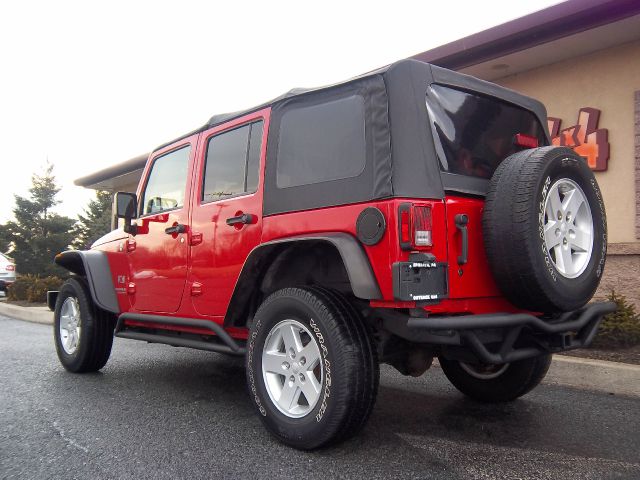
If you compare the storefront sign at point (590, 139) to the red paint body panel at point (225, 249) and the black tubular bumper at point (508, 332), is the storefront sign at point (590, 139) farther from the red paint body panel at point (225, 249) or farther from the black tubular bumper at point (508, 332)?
the red paint body panel at point (225, 249)

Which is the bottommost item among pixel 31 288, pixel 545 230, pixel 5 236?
pixel 31 288

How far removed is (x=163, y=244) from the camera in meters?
4.23

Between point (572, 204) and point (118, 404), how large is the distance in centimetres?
327

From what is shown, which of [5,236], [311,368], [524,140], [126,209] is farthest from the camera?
[5,236]

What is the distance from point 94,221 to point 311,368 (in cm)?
4008

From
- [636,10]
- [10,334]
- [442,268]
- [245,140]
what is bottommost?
[10,334]

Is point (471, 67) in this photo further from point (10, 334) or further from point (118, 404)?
point (10, 334)

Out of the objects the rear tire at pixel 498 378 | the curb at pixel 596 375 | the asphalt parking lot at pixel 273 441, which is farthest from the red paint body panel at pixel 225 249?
the curb at pixel 596 375

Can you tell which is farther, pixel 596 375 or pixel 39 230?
pixel 39 230

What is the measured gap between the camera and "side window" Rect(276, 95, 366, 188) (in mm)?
2955

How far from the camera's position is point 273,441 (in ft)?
9.93

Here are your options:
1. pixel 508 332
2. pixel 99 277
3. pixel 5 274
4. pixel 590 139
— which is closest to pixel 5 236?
pixel 5 274

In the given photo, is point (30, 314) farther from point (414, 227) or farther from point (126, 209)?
point (414, 227)

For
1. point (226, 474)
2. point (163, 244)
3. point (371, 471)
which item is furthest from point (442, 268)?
point (163, 244)
